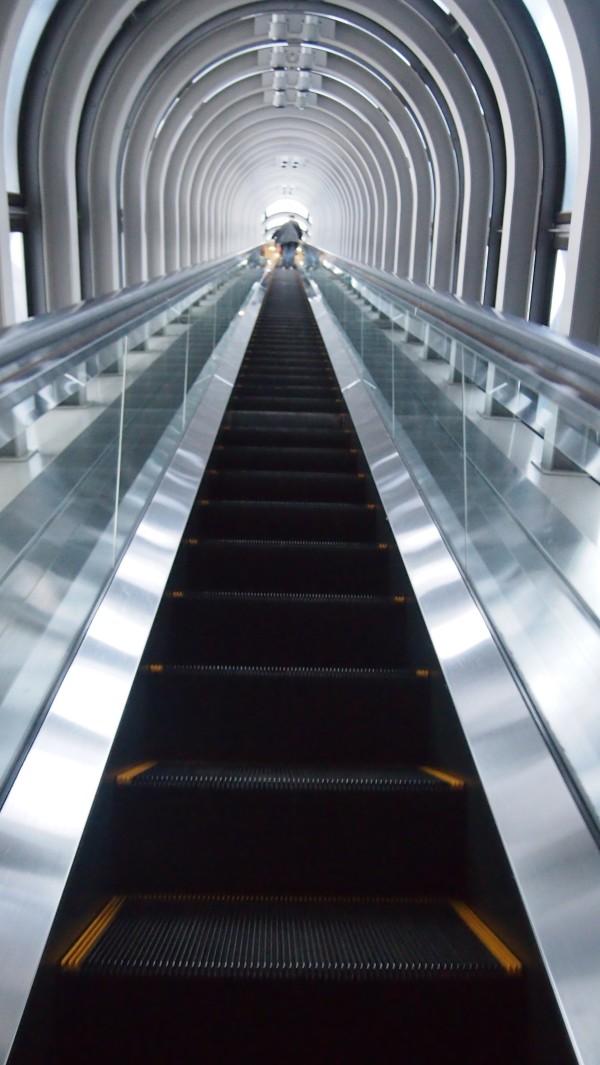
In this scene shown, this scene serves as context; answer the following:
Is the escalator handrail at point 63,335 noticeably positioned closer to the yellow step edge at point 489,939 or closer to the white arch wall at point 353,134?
the yellow step edge at point 489,939

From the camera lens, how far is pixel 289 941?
2219mm

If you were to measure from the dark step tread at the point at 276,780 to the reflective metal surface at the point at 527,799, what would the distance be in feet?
Result: 0.82

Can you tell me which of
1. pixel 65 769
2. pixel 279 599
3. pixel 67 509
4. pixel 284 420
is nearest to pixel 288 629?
pixel 279 599

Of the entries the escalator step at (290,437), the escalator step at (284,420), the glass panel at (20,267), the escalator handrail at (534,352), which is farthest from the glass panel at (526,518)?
the glass panel at (20,267)

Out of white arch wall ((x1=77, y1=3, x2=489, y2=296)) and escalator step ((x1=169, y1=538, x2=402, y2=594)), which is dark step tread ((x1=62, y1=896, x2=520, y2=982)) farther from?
white arch wall ((x1=77, y1=3, x2=489, y2=296))

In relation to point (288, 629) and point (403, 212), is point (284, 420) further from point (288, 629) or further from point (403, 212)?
point (403, 212)

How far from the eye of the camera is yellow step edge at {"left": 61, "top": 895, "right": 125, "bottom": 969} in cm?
210

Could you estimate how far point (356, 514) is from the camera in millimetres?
4852

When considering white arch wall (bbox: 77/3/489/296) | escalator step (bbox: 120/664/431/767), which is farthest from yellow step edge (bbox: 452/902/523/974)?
white arch wall (bbox: 77/3/489/296)

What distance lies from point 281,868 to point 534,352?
5.44ft

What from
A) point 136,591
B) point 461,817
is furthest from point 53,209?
point 461,817

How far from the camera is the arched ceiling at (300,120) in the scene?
12.7 metres

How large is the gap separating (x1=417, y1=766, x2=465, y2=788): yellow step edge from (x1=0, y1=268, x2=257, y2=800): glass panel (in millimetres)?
1088

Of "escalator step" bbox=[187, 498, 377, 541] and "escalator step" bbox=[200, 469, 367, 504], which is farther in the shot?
"escalator step" bbox=[200, 469, 367, 504]
